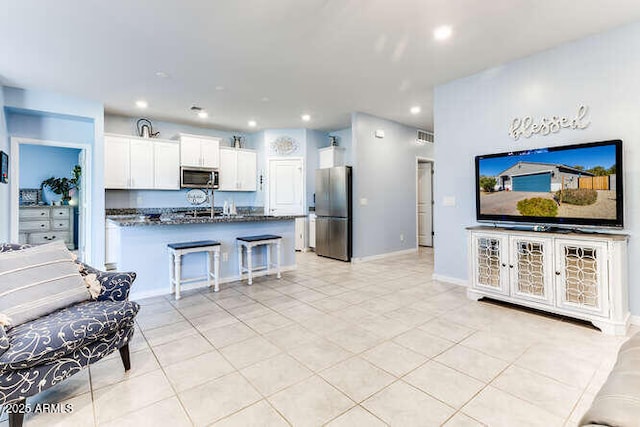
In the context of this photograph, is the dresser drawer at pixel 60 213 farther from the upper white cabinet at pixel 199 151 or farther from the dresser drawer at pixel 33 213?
the upper white cabinet at pixel 199 151

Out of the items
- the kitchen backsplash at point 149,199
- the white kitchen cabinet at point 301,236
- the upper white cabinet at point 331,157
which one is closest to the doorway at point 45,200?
the kitchen backsplash at point 149,199

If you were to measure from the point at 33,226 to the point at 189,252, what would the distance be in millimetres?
4999

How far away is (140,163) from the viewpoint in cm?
574

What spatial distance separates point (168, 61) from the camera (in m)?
3.54

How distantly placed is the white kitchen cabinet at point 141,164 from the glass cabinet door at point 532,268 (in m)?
5.96

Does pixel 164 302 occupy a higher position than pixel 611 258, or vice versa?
pixel 611 258

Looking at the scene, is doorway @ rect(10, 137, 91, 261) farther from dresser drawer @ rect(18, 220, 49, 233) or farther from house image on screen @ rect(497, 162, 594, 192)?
house image on screen @ rect(497, 162, 594, 192)

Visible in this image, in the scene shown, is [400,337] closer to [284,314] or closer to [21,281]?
[284,314]

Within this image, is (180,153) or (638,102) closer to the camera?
(638,102)

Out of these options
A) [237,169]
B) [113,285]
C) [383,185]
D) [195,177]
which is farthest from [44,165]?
[383,185]

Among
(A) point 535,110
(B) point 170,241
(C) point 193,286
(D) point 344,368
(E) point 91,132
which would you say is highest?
(E) point 91,132

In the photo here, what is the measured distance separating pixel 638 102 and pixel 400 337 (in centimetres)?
303

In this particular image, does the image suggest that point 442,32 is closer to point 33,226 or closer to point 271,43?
point 271,43

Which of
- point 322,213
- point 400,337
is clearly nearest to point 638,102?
point 400,337
